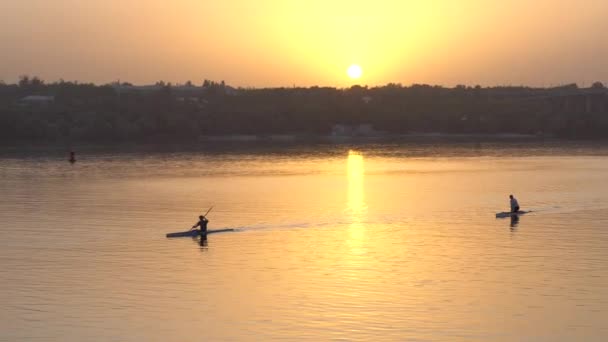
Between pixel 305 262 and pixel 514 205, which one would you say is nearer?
pixel 305 262

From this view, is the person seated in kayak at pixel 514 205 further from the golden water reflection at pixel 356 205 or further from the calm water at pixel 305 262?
the golden water reflection at pixel 356 205

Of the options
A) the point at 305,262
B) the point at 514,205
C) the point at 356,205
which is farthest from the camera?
the point at 356,205

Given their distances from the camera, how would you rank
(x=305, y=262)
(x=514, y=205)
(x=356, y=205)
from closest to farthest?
(x=305, y=262) → (x=514, y=205) → (x=356, y=205)

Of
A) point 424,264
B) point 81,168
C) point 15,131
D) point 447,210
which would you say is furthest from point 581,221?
point 15,131

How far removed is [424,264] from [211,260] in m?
8.00

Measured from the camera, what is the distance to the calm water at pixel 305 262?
27953 mm

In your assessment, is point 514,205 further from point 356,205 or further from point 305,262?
point 305,262

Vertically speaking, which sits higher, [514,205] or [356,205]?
[514,205]

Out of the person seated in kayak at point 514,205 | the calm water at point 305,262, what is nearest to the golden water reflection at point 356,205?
the calm water at point 305,262

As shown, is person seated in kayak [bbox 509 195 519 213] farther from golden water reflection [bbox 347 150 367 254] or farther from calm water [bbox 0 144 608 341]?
golden water reflection [bbox 347 150 367 254]

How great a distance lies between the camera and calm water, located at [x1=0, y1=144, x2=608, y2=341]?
91.7 feet

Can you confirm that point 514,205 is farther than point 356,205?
No

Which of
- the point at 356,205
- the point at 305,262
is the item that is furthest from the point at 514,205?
the point at 305,262

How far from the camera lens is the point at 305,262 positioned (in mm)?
37781
